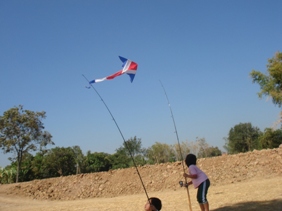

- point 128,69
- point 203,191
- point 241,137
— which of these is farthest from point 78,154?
point 203,191

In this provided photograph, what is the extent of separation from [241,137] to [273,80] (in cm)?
3383

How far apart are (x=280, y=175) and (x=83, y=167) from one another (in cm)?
4297

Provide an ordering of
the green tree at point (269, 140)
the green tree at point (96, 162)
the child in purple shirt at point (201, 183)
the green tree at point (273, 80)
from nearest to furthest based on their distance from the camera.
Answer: the child in purple shirt at point (201, 183), the green tree at point (273, 80), the green tree at point (269, 140), the green tree at point (96, 162)

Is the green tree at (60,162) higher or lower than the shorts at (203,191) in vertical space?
higher

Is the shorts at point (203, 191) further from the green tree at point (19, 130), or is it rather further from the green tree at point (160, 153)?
the green tree at point (160, 153)

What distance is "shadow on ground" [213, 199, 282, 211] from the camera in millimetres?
7313

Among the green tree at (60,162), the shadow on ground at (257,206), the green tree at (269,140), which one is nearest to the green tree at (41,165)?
the green tree at (60,162)

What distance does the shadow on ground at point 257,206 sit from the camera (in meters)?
7.31

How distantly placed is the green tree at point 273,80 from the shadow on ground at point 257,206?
1763 cm

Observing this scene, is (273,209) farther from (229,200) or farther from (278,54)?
(278,54)

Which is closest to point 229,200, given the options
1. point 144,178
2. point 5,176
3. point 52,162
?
point 144,178

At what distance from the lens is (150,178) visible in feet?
60.1

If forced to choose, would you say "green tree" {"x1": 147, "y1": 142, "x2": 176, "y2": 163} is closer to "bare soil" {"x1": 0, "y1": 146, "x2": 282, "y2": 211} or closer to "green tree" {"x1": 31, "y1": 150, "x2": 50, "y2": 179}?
"green tree" {"x1": 31, "y1": 150, "x2": 50, "y2": 179}

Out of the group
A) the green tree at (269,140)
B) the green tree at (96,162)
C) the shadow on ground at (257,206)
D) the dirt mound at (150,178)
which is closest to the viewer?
the shadow on ground at (257,206)
